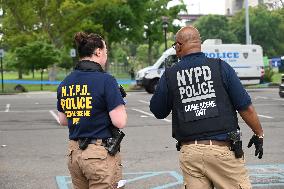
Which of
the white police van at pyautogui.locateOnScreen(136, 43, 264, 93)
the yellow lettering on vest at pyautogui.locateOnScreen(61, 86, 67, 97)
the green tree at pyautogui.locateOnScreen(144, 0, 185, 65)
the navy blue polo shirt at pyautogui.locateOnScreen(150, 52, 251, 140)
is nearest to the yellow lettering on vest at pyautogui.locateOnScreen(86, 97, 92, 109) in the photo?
the yellow lettering on vest at pyautogui.locateOnScreen(61, 86, 67, 97)

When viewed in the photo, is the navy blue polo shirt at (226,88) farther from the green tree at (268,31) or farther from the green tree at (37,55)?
the green tree at (268,31)

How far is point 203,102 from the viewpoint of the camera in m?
3.91

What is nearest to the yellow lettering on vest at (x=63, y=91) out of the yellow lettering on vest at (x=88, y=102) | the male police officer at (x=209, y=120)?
the yellow lettering on vest at (x=88, y=102)

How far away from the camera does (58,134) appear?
511 inches

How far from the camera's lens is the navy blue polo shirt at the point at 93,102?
395cm

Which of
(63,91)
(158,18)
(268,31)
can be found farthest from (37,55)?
(268,31)

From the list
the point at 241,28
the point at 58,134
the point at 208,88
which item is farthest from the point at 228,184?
the point at 241,28

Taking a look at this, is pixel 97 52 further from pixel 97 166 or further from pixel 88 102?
A: pixel 97 166

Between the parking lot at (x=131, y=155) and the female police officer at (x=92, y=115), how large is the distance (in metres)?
3.03

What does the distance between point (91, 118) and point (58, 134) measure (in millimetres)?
9186

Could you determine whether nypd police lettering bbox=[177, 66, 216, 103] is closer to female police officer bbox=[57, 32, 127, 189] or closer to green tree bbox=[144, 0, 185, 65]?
female police officer bbox=[57, 32, 127, 189]

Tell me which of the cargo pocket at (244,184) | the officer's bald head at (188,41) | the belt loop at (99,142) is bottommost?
the cargo pocket at (244,184)

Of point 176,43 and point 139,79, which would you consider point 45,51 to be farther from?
point 176,43

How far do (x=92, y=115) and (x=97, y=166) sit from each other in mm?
379
